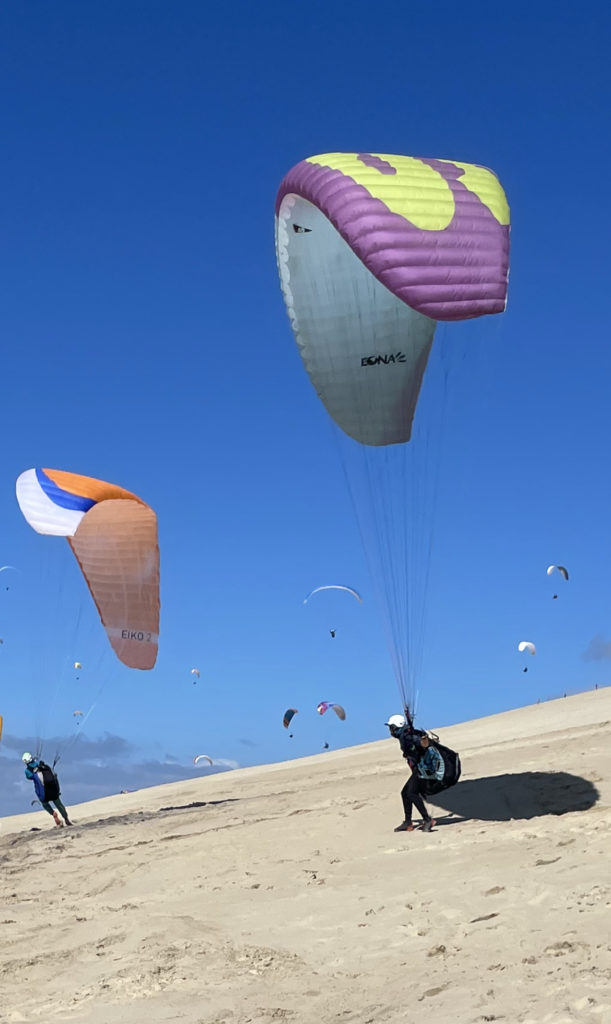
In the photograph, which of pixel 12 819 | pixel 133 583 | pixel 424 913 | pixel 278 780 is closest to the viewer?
pixel 424 913

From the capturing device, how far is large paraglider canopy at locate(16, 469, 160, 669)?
1741 cm

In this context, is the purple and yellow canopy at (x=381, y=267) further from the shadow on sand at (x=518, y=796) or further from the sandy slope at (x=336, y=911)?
the sandy slope at (x=336, y=911)

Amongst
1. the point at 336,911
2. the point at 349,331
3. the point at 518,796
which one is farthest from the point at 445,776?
the point at 349,331

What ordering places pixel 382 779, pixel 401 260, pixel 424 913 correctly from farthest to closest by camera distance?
pixel 382 779 → pixel 401 260 → pixel 424 913

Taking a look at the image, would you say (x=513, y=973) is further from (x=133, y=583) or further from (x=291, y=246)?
(x=133, y=583)

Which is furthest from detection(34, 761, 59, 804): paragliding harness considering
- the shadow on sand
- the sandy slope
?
the shadow on sand

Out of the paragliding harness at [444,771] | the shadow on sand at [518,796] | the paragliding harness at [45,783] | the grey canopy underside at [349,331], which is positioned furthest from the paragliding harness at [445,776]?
the paragliding harness at [45,783]

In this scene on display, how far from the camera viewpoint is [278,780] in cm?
1980

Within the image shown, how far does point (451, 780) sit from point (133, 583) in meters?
8.62

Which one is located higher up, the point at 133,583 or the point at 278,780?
the point at 133,583

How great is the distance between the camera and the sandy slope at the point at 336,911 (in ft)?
19.3

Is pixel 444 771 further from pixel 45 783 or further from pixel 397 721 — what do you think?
pixel 45 783

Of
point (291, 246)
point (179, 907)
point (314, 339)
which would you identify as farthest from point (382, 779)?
point (291, 246)

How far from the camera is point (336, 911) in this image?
7910 millimetres
